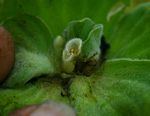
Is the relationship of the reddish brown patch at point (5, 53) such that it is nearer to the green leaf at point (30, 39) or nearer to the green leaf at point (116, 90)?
the green leaf at point (30, 39)

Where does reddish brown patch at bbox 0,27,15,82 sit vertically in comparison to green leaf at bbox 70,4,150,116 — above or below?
above

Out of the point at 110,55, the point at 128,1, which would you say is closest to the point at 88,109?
the point at 110,55

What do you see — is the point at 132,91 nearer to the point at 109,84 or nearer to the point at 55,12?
the point at 109,84

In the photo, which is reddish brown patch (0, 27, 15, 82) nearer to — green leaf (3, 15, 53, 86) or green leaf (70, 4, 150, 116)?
green leaf (3, 15, 53, 86)

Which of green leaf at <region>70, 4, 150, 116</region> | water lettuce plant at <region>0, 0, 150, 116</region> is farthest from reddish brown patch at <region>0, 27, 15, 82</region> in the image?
green leaf at <region>70, 4, 150, 116</region>

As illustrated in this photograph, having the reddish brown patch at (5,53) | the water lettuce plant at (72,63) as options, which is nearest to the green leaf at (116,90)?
the water lettuce plant at (72,63)

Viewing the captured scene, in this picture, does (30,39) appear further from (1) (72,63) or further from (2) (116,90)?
(2) (116,90)

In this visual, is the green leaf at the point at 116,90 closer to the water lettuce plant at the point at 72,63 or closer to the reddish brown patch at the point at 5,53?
the water lettuce plant at the point at 72,63

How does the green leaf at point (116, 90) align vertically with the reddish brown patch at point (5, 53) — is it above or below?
below
